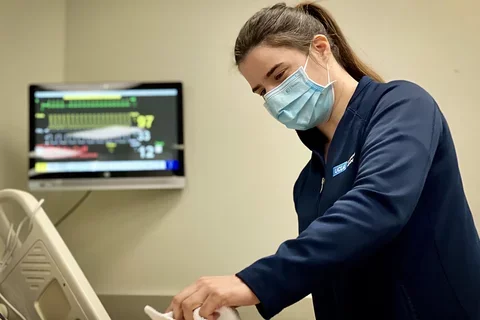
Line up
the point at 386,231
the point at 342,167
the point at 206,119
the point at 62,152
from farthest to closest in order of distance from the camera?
the point at 206,119 < the point at 62,152 < the point at 342,167 < the point at 386,231

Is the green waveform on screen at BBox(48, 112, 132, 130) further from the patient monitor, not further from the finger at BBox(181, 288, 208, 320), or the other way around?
the finger at BBox(181, 288, 208, 320)

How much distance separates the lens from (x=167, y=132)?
2209mm

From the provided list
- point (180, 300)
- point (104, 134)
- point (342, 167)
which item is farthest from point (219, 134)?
point (180, 300)

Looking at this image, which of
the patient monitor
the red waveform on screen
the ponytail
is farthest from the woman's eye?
the red waveform on screen

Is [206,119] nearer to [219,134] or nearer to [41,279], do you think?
[219,134]

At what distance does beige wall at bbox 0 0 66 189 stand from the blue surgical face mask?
136 cm

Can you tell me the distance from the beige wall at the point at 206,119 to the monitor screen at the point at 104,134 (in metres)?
0.12

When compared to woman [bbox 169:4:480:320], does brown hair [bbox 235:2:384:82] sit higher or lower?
higher

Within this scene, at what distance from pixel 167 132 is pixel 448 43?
121cm

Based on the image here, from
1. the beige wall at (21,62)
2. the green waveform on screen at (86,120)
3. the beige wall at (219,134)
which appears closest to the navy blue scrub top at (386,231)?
the beige wall at (219,134)

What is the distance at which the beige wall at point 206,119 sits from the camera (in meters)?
2.20

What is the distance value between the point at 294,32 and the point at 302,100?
0.50 ft

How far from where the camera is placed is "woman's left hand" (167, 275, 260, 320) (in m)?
0.79

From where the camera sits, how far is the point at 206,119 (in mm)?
2299
